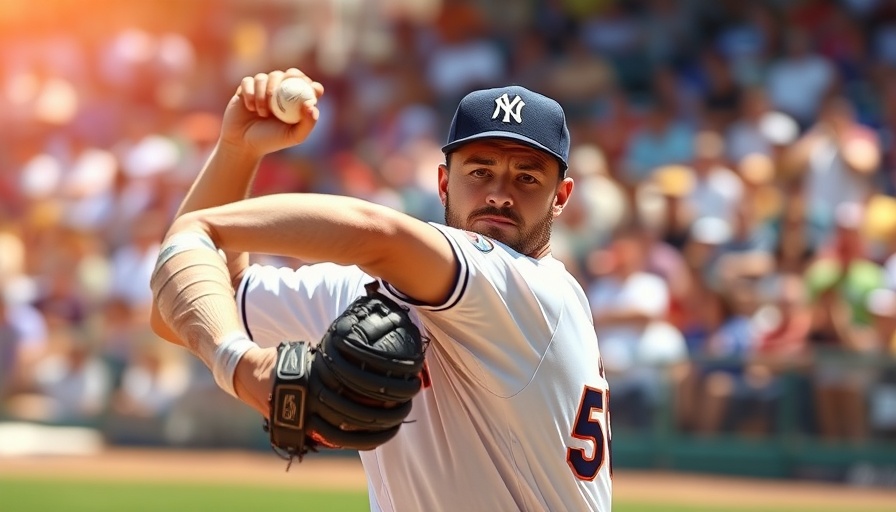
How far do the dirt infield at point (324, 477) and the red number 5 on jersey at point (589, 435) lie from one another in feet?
17.6

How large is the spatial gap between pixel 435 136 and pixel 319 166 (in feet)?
3.88

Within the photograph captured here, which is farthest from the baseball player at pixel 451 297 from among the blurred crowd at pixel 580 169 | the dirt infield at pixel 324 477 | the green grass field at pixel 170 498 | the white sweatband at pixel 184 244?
the blurred crowd at pixel 580 169

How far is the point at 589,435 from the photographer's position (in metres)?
3.00

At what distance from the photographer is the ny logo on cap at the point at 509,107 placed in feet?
9.84

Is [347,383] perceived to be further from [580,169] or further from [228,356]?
[580,169]

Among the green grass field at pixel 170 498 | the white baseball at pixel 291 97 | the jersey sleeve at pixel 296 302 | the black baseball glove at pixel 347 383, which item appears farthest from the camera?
the green grass field at pixel 170 498

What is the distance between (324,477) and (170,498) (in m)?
1.45

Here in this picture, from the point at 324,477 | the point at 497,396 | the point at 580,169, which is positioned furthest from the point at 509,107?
the point at 580,169

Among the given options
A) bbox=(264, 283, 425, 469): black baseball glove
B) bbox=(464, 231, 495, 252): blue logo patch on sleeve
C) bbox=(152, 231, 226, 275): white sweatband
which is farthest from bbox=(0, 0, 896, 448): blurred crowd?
bbox=(152, 231, 226, 275): white sweatband

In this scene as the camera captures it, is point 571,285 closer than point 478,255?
No

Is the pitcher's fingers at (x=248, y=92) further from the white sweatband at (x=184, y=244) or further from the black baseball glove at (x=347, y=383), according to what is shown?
the black baseball glove at (x=347, y=383)

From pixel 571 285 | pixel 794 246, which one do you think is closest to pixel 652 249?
pixel 794 246

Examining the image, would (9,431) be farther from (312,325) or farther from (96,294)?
(312,325)

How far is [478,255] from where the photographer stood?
8.82 ft
